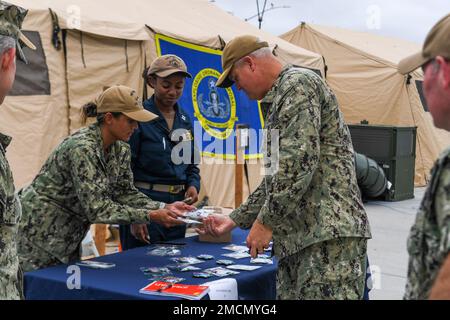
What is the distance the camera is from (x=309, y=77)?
7.89ft

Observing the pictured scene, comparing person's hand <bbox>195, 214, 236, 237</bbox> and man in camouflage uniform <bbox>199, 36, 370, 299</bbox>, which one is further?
person's hand <bbox>195, 214, 236, 237</bbox>

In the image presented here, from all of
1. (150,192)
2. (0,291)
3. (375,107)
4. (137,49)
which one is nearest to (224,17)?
(137,49)

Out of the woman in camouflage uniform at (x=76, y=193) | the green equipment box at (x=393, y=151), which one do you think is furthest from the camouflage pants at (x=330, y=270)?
the green equipment box at (x=393, y=151)

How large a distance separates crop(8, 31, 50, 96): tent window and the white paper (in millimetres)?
3615

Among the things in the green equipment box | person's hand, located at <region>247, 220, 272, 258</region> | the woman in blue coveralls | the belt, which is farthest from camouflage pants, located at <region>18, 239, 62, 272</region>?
the green equipment box

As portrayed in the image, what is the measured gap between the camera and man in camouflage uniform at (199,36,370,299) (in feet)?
7.61

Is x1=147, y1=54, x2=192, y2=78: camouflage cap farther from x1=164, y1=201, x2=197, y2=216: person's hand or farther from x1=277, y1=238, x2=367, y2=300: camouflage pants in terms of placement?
x1=277, y1=238, x2=367, y2=300: camouflage pants

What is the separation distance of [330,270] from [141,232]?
147 cm

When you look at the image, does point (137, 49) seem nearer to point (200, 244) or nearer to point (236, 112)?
point (236, 112)

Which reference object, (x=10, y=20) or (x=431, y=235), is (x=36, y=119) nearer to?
(x=10, y=20)

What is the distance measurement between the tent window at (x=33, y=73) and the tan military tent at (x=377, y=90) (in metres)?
7.04

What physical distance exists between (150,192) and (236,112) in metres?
4.16

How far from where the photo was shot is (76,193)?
2869 millimetres

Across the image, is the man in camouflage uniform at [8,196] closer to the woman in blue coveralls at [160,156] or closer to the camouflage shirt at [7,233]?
the camouflage shirt at [7,233]
